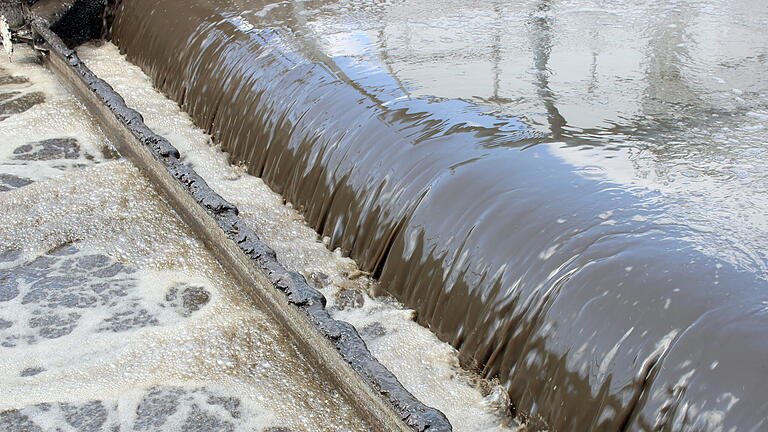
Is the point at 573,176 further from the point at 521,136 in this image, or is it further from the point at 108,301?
the point at 108,301

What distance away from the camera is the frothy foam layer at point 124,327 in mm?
3668

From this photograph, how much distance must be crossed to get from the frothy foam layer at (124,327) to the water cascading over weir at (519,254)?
2.42 feet

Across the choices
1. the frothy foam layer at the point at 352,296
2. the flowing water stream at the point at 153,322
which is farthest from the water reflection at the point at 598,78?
the flowing water stream at the point at 153,322

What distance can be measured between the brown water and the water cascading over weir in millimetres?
10

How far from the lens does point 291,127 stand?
18.5ft

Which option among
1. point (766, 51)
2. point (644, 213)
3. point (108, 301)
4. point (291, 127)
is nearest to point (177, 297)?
point (108, 301)

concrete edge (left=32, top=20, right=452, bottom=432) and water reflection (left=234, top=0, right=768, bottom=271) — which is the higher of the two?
water reflection (left=234, top=0, right=768, bottom=271)

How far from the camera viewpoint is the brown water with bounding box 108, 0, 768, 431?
128 inches

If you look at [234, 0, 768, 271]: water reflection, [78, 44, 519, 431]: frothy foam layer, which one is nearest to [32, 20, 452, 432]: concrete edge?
[78, 44, 519, 431]: frothy foam layer

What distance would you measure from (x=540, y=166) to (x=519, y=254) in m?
0.70

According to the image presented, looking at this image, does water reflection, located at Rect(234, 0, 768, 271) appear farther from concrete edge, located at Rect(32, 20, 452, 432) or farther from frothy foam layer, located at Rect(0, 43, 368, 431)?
frothy foam layer, located at Rect(0, 43, 368, 431)

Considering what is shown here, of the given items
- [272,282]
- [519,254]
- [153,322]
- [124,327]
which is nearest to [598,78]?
[519,254]

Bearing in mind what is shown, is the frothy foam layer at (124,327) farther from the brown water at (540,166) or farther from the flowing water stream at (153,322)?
the brown water at (540,166)

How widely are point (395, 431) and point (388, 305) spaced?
1.20 metres
